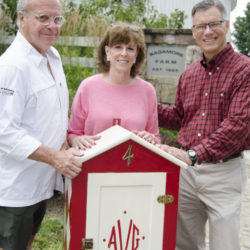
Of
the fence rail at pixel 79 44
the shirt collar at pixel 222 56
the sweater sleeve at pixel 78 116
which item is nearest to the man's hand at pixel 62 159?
the sweater sleeve at pixel 78 116

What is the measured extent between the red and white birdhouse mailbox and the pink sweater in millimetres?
238

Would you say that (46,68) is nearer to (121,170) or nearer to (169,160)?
(121,170)

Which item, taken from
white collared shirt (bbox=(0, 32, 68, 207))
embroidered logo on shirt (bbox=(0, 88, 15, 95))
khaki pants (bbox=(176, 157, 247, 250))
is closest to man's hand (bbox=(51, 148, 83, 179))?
white collared shirt (bbox=(0, 32, 68, 207))

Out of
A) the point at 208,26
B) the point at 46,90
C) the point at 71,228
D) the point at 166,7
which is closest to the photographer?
the point at 71,228

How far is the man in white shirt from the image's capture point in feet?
5.78

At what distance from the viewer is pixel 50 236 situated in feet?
11.5

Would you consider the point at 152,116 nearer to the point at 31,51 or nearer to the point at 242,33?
the point at 31,51

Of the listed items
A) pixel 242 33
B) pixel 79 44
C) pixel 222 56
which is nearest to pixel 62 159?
pixel 222 56

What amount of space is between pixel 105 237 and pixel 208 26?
4.83ft

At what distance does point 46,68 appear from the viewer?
2.02 meters

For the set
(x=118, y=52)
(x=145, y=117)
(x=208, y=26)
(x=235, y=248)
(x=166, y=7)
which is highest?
(x=166, y=7)

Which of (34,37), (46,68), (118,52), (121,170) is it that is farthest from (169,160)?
(34,37)

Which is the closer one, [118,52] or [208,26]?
[118,52]

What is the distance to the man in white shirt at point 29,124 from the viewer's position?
1.76 m
